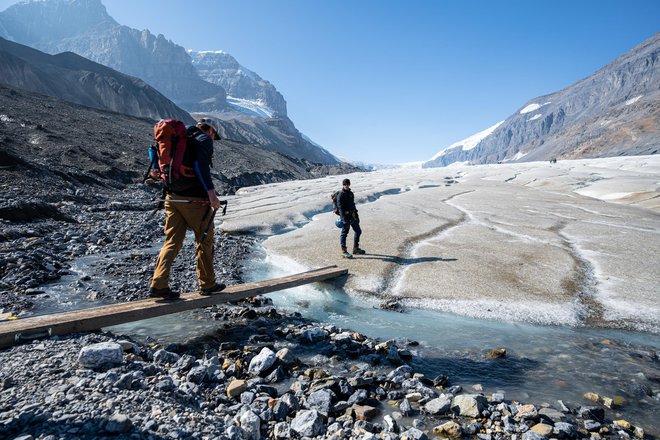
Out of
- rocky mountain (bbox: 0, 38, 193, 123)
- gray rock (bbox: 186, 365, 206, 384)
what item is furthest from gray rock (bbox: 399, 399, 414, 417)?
rocky mountain (bbox: 0, 38, 193, 123)

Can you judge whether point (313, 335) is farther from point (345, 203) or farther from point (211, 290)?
point (345, 203)

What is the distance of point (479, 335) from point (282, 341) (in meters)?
3.80

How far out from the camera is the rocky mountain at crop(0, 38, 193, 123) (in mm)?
107188

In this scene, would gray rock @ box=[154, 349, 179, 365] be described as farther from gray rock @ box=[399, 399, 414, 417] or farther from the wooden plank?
gray rock @ box=[399, 399, 414, 417]

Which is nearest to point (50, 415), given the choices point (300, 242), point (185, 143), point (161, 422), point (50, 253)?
point (161, 422)

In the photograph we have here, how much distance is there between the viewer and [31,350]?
14.6ft

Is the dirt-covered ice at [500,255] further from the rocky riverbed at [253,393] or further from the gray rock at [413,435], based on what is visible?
the gray rock at [413,435]

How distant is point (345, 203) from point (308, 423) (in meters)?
8.67

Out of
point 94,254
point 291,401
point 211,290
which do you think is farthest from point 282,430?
point 94,254

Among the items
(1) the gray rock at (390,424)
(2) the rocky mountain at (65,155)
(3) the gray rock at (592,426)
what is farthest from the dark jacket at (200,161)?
(2) the rocky mountain at (65,155)

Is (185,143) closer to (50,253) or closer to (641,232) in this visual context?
(50,253)

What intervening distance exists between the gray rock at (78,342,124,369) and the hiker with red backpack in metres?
1.86

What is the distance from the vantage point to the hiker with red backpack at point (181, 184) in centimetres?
592

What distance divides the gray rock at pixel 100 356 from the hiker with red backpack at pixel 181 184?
1861 mm
